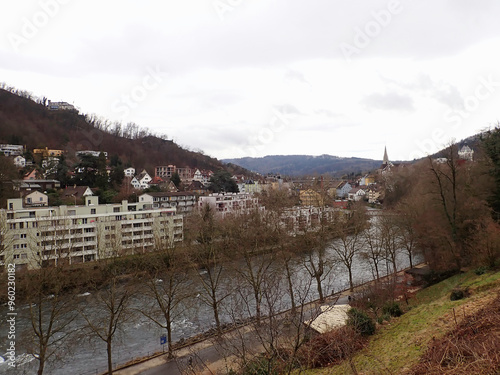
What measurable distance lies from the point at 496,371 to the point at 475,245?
1179 centimetres

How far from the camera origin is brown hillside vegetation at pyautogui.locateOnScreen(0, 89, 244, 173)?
62.0 m

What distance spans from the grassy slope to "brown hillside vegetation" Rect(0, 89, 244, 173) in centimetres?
5703

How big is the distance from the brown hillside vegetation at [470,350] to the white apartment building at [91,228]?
14.7m

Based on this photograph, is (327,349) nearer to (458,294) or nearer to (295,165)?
(458,294)

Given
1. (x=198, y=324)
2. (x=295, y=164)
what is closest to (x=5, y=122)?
(x=198, y=324)

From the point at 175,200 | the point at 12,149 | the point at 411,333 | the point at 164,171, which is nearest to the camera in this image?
the point at 411,333

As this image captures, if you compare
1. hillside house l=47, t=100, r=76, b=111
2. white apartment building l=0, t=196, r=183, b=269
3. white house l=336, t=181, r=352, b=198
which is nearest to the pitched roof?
white apartment building l=0, t=196, r=183, b=269

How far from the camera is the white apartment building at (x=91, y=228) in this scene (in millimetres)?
18886

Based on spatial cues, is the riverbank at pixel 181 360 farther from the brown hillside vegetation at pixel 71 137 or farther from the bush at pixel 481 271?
the brown hillside vegetation at pixel 71 137

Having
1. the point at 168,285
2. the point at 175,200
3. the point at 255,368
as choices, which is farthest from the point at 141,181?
the point at 255,368

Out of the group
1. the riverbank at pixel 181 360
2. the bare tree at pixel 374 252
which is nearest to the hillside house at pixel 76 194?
the riverbank at pixel 181 360

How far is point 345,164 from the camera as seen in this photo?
A: 7318 inches

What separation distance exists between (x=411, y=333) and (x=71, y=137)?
75564mm

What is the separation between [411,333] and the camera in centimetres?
802
